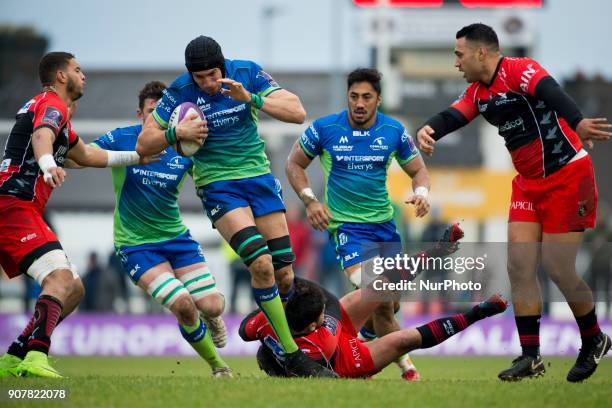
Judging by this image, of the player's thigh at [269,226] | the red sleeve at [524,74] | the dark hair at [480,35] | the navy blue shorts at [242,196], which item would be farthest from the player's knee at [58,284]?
the red sleeve at [524,74]

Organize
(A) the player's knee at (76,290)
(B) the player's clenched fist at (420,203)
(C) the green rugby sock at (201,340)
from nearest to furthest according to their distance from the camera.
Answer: (A) the player's knee at (76,290) → (B) the player's clenched fist at (420,203) → (C) the green rugby sock at (201,340)

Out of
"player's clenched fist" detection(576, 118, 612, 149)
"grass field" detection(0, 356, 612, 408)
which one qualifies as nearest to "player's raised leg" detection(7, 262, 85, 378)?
"grass field" detection(0, 356, 612, 408)

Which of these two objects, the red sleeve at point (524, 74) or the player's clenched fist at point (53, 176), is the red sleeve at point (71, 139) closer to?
the player's clenched fist at point (53, 176)

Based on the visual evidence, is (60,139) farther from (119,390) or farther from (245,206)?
(119,390)

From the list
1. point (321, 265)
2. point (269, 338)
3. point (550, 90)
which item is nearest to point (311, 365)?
point (269, 338)

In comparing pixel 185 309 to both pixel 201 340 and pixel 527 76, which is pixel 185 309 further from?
pixel 527 76

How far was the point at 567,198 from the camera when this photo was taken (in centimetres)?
937

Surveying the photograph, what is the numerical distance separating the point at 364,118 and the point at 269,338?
105 inches

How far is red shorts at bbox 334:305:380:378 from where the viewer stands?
9.62 meters

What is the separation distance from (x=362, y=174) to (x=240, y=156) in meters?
1.73

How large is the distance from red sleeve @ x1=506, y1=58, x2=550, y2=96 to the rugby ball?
2708mm

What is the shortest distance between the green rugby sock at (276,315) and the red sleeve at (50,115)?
2.27 metres

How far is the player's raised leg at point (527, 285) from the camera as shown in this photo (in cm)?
949

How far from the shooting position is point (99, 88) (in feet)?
135
